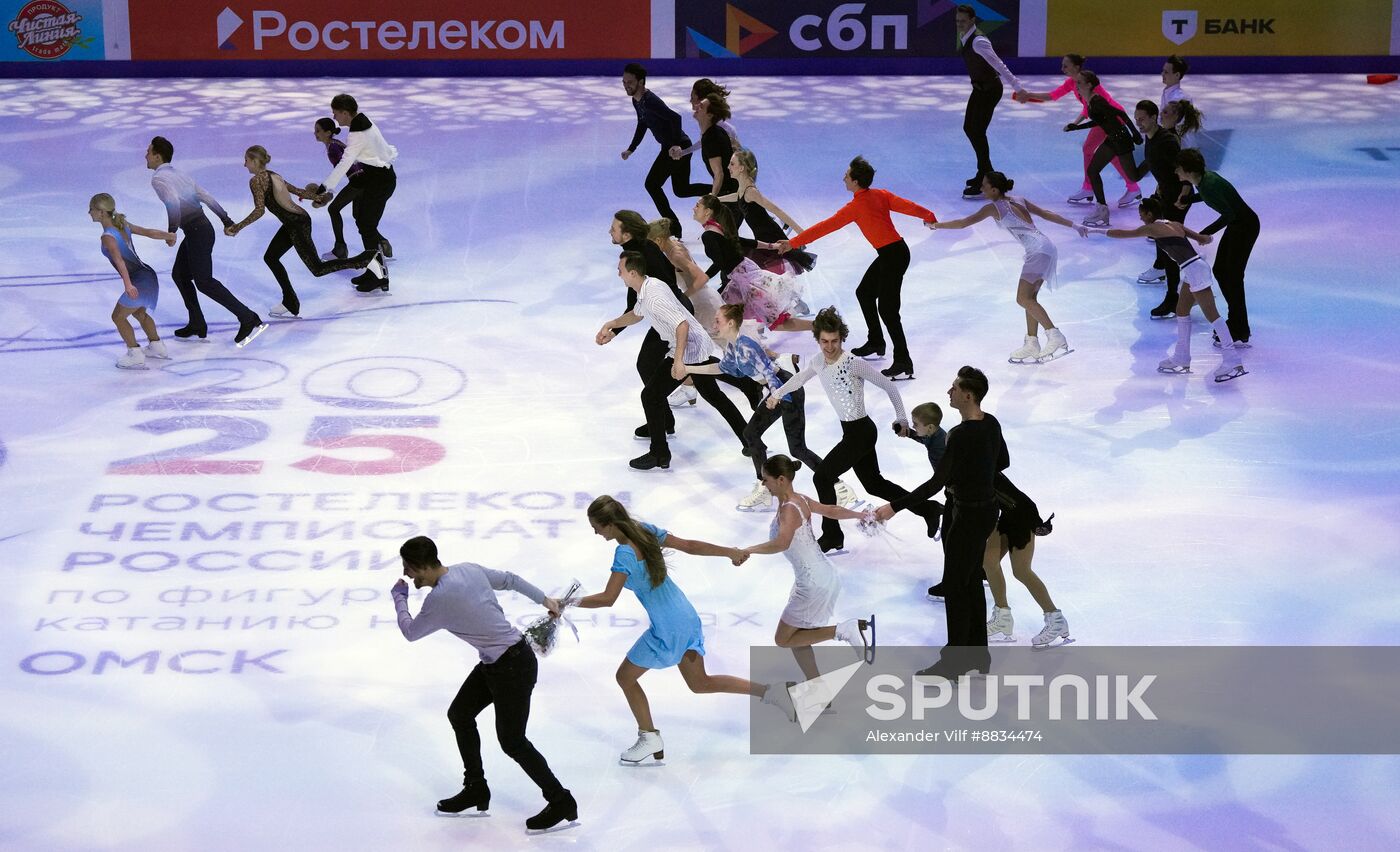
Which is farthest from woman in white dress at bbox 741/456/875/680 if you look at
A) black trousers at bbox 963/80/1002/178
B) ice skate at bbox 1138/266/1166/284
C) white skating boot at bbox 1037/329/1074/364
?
black trousers at bbox 963/80/1002/178

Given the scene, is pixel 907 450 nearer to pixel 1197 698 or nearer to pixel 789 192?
pixel 1197 698

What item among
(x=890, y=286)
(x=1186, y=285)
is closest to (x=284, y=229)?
(x=890, y=286)

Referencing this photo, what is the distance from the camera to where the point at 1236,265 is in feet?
40.4

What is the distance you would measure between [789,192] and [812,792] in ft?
33.2

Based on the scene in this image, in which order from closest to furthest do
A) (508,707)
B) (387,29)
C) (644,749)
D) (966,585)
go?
(508,707)
(644,749)
(966,585)
(387,29)

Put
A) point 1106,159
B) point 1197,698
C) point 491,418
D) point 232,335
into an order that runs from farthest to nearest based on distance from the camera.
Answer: point 1106,159, point 232,335, point 491,418, point 1197,698

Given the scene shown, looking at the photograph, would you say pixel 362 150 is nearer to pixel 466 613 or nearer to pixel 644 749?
pixel 644 749

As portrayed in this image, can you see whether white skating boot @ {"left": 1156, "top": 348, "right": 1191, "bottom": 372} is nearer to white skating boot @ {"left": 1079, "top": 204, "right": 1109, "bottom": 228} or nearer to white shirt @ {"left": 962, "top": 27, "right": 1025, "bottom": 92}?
white skating boot @ {"left": 1079, "top": 204, "right": 1109, "bottom": 228}

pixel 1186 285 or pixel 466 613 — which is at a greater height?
pixel 1186 285

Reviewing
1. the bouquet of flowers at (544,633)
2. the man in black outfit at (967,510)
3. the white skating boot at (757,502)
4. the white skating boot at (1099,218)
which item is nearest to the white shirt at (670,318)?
the white skating boot at (757,502)

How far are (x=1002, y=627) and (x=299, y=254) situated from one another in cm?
686

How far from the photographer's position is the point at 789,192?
16.4 metres

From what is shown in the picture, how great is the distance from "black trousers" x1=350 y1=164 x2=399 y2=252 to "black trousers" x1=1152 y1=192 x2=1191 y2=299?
5.99m

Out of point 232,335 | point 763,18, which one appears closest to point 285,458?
point 232,335
